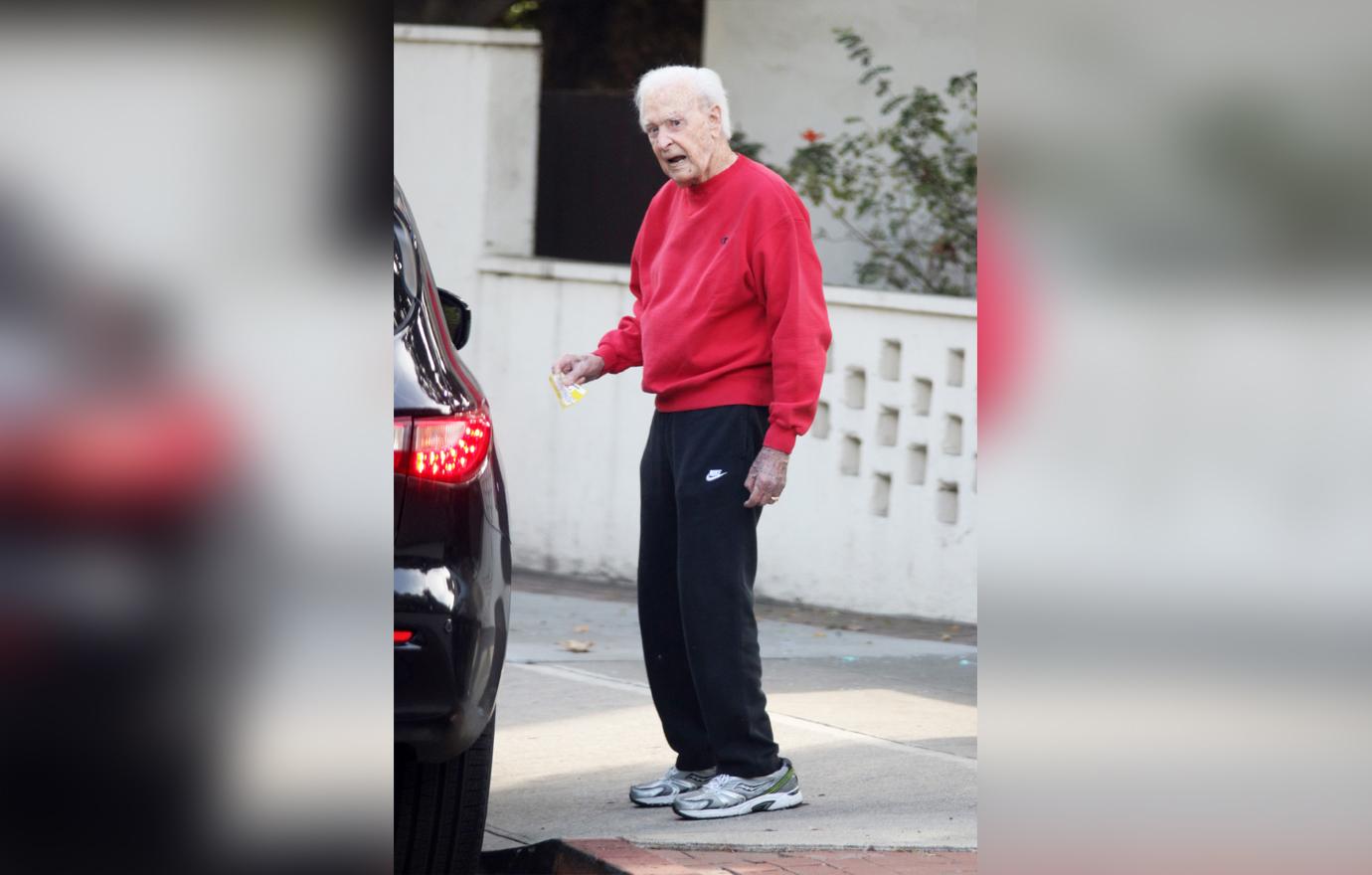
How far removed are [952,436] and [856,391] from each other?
61cm

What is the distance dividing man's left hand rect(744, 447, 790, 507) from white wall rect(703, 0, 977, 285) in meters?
5.29

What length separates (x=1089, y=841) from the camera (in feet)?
5.20

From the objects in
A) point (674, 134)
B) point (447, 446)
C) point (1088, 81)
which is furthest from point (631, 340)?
point (1088, 81)

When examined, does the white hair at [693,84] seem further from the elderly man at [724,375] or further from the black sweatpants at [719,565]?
the black sweatpants at [719,565]

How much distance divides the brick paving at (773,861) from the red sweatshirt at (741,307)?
0.98m

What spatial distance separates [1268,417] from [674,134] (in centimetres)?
313

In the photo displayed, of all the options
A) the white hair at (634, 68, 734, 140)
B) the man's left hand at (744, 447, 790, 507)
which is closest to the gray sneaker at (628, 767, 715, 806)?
the man's left hand at (744, 447, 790, 507)

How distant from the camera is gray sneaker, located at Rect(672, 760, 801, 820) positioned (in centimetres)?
464

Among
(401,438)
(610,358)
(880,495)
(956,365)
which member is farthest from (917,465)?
(401,438)

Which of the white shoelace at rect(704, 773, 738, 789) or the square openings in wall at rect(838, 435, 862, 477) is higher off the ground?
the square openings in wall at rect(838, 435, 862, 477)

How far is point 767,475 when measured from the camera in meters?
4.45

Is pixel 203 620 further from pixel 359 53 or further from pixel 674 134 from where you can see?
pixel 674 134

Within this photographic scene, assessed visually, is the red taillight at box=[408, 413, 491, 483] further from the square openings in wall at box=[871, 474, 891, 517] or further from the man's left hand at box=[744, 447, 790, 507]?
the square openings in wall at box=[871, 474, 891, 517]

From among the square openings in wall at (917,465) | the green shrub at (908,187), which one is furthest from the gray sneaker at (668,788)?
the green shrub at (908,187)
